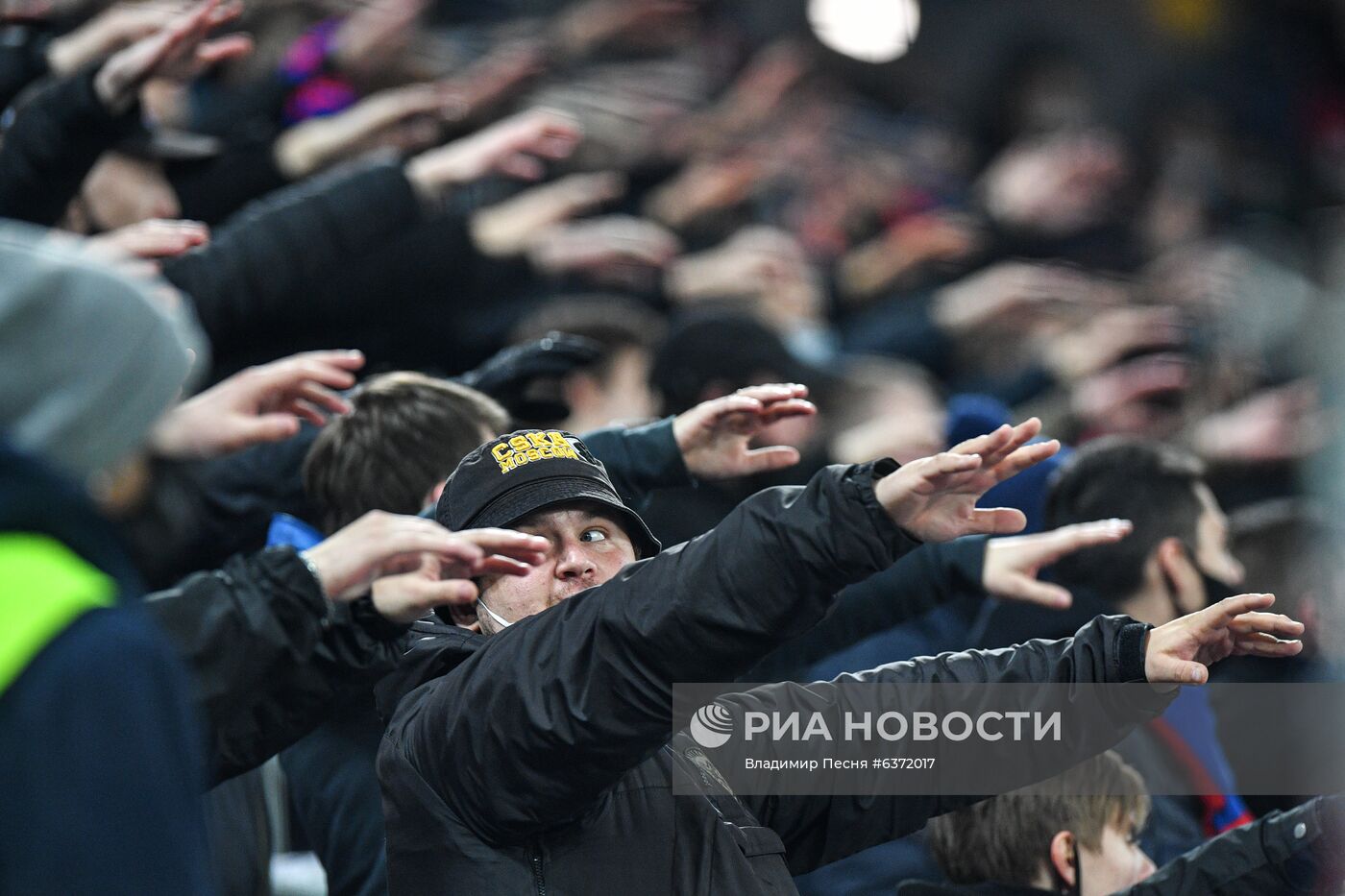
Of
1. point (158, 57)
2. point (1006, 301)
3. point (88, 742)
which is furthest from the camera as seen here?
point (1006, 301)

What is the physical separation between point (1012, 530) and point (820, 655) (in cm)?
119

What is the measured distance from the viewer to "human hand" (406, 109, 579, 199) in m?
4.66

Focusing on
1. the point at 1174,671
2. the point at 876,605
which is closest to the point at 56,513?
the point at 1174,671

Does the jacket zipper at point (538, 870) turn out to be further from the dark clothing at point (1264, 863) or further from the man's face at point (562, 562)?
the dark clothing at point (1264, 863)

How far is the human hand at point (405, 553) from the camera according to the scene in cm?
232

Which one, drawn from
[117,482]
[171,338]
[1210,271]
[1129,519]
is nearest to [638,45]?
[1210,271]

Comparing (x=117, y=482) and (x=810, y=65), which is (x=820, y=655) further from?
(x=810, y=65)

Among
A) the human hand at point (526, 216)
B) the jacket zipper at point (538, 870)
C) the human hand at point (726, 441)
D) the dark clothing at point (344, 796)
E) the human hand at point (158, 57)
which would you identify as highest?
the human hand at point (158, 57)

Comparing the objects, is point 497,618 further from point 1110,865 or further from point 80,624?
point 80,624

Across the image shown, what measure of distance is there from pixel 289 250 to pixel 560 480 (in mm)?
1545

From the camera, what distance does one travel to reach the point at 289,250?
13.5 ft

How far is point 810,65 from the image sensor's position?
10.2 metres

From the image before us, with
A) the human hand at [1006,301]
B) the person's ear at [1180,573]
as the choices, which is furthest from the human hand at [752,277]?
the person's ear at [1180,573]

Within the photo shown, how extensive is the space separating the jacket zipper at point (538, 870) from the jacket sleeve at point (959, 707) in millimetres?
481
